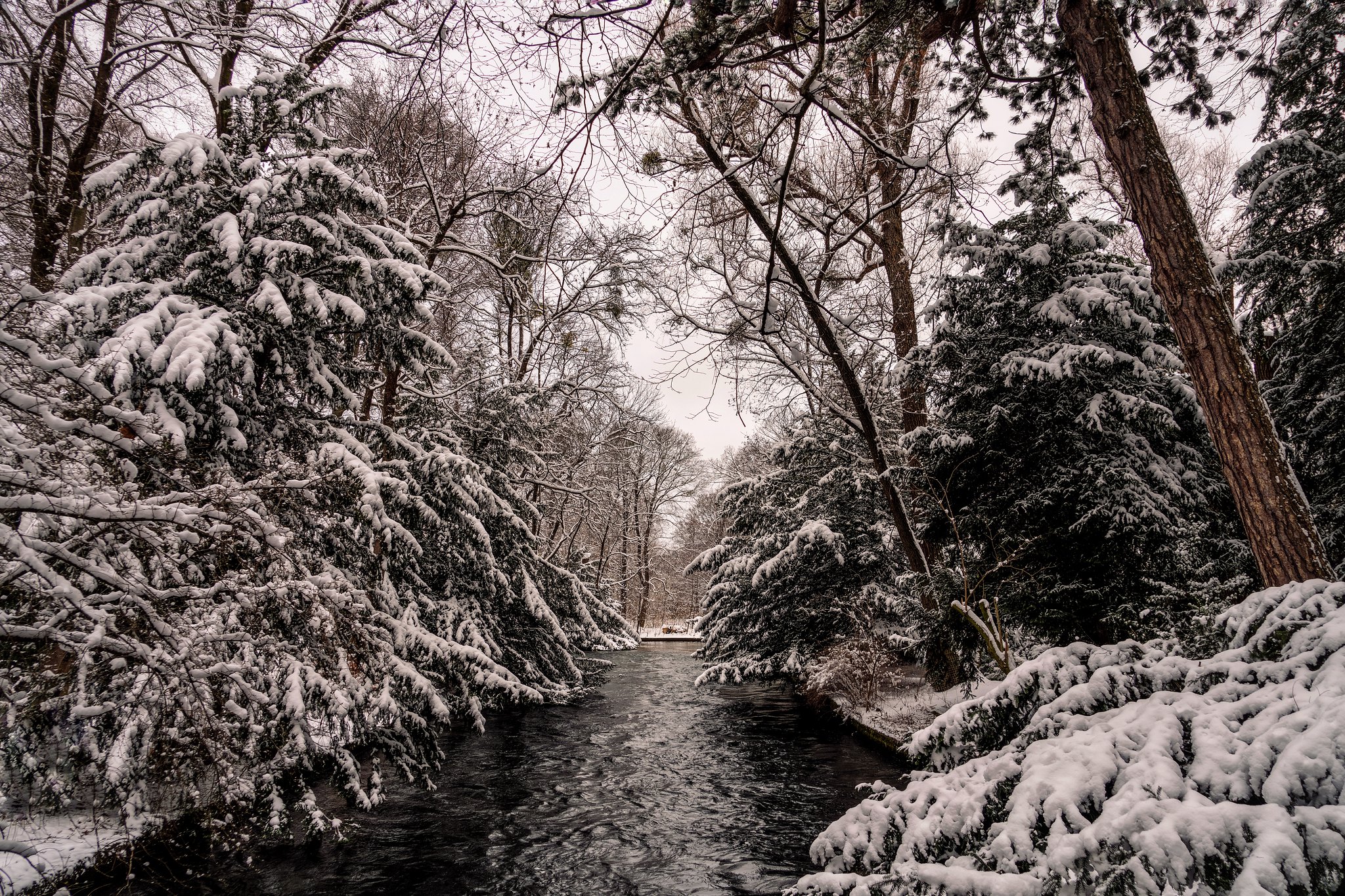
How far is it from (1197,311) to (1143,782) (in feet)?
9.99

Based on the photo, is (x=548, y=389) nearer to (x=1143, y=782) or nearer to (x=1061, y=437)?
(x=1061, y=437)

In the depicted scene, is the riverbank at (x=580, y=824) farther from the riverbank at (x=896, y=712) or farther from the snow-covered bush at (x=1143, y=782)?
the snow-covered bush at (x=1143, y=782)

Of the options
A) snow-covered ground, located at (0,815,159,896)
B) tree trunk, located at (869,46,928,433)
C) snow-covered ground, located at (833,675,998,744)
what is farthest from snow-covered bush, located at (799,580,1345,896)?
A: tree trunk, located at (869,46,928,433)

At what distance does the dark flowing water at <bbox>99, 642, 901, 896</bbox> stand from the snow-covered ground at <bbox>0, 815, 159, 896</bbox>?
489 mm

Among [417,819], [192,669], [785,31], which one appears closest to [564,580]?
[417,819]

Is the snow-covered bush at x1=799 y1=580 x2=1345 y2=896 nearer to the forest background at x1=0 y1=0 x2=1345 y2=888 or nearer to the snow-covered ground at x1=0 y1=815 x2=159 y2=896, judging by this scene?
the forest background at x1=0 y1=0 x2=1345 y2=888

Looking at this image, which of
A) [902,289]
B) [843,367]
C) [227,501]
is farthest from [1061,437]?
[227,501]

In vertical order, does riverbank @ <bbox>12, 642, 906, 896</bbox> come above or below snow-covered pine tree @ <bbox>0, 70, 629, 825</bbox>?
below

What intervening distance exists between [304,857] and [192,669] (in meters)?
3.38

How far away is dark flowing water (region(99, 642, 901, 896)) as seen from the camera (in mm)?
4898

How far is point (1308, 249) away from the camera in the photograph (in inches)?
310

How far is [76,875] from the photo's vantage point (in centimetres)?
397

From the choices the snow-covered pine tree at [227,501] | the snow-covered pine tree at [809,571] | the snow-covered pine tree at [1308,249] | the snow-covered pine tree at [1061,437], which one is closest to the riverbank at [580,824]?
the snow-covered pine tree at [227,501]

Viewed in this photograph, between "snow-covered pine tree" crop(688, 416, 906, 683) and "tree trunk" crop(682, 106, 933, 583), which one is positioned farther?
"snow-covered pine tree" crop(688, 416, 906, 683)
